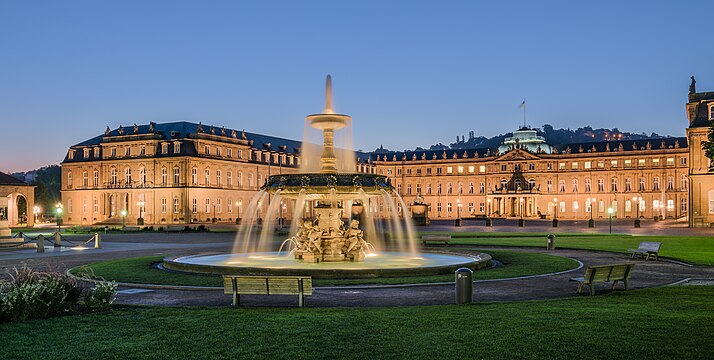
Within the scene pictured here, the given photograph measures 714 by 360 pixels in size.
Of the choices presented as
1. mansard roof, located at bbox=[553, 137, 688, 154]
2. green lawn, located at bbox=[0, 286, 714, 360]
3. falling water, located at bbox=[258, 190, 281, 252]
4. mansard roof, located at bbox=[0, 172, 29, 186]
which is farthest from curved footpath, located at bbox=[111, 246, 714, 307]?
mansard roof, located at bbox=[553, 137, 688, 154]

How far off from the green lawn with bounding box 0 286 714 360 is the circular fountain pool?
6681 mm

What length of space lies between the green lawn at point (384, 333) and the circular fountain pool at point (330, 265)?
6681mm

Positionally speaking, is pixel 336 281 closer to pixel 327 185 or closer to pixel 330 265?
pixel 330 265

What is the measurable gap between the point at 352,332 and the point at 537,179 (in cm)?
13573

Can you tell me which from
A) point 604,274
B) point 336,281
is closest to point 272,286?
point 336,281

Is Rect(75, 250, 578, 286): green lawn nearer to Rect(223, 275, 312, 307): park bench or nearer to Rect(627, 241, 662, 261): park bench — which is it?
Rect(627, 241, 662, 261): park bench

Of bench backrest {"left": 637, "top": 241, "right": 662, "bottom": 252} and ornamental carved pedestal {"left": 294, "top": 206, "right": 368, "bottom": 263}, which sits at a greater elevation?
ornamental carved pedestal {"left": 294, "top": 206, "right": 368, "bottom": 263}

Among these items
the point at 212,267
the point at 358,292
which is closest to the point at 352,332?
the point at 358,292

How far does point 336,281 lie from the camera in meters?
21.5

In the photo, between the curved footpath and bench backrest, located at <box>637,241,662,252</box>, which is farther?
bench backrest, located at <box>637,241,662,252</box>

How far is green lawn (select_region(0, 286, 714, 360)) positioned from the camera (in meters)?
11.2

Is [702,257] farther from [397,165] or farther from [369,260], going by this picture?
[397,165]

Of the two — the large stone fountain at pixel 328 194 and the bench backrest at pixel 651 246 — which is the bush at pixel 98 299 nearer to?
the large stone fountain at pixel 328 194

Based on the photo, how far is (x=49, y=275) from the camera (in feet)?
50.1
